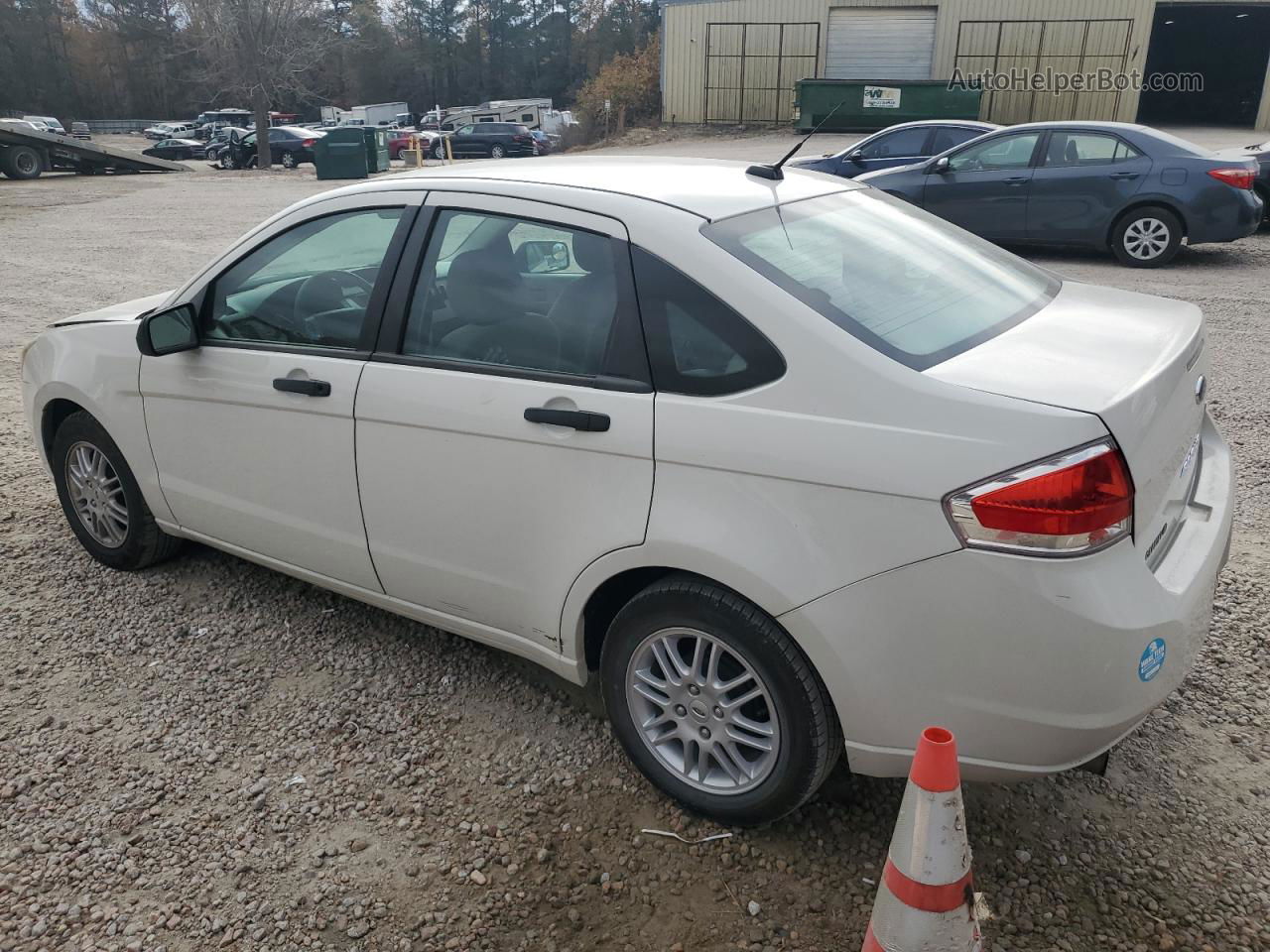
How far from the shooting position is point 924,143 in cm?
1370

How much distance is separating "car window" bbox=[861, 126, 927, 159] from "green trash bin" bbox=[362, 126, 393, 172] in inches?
680

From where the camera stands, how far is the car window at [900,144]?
1374 centimetres

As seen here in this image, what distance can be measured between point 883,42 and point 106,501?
3365 cm

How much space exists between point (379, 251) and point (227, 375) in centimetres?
72

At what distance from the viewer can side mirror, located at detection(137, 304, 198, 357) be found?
137 inches

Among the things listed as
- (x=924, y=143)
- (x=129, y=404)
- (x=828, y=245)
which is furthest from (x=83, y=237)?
Answer: (x=828, y=245)

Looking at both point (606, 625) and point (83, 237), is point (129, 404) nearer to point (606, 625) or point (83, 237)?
point (606, 625)

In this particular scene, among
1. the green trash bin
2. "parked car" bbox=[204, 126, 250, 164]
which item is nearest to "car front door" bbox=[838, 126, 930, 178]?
the green trash bin

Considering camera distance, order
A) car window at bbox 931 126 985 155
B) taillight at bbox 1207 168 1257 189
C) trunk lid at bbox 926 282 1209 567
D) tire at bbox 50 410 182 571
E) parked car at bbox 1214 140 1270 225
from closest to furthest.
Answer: trunk lid at bbox 926 282 1209 567 < tire at bbox 50 410 182 571 < taillight at bbox 1207 168 1257 189 < parked car at bbox 1214 140 1270 225 < car window at bbox 931 126 985 155

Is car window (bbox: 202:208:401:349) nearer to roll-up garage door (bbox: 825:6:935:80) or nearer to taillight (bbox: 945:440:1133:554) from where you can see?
taillight (bbox: 945:440:1133:554)

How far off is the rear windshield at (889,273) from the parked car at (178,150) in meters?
43.7

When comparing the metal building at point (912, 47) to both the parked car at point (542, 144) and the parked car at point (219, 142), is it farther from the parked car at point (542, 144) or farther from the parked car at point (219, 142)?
the parked car at point (219, 142)

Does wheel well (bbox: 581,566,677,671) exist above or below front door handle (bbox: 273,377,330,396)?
below

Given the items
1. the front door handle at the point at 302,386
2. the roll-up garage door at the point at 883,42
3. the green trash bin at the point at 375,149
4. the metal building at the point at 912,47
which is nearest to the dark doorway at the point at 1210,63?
the metal building at the point at 912,47
